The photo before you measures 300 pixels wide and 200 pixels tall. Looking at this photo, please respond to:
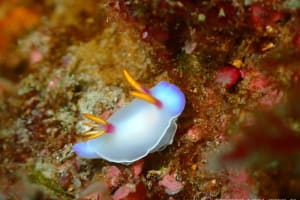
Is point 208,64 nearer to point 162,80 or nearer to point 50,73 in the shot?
point 162,80

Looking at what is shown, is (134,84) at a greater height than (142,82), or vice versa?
(134,84)

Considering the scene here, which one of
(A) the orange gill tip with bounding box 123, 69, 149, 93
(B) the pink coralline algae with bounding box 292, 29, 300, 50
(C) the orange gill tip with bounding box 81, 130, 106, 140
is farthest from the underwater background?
(A) the orange gill tip with bounding box 123, 69, 149, 93

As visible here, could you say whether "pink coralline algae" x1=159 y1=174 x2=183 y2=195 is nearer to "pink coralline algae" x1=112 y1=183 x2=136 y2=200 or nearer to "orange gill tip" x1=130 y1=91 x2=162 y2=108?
"pink coralline algae" x1=112 y1=183 x2=136 y2=200

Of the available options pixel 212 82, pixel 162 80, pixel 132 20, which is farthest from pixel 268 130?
pixel 132 20

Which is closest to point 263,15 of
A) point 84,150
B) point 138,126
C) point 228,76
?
point 228,76

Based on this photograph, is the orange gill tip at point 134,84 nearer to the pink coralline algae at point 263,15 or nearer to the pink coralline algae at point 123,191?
the pink coralline algae at point 123,191

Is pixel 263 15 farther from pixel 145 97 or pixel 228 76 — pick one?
pixel 145 97

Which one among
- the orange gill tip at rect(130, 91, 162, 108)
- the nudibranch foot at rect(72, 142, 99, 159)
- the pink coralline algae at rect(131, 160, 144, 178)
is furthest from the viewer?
the pink coralline algae at rect(131, 160, 144, 178)
